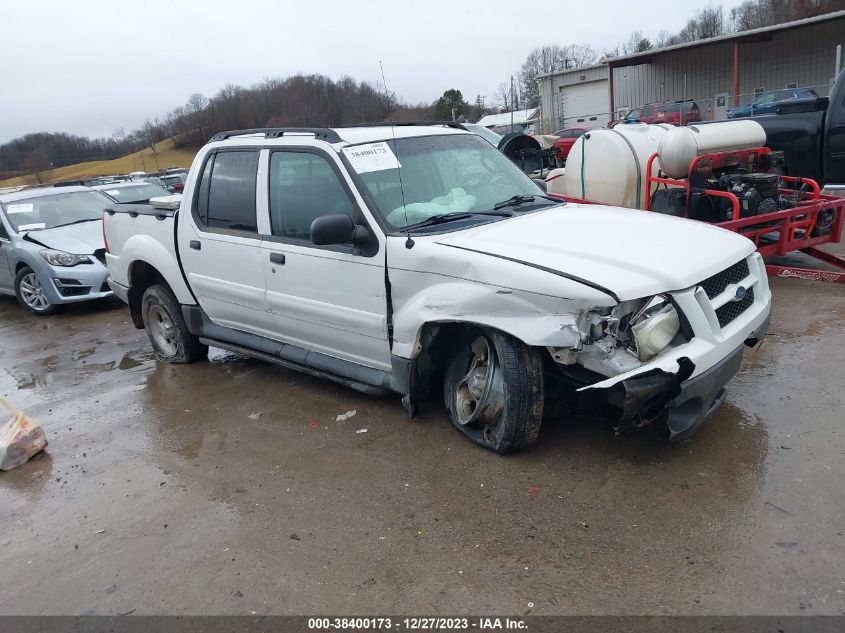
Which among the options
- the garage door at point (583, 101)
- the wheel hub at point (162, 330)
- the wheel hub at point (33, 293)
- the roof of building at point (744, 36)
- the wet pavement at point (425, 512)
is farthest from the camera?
the garage door at point (583, 101)

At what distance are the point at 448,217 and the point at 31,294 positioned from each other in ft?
24.6

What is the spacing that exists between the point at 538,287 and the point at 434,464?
1235 millimetres

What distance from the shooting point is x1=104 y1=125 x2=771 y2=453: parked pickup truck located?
10.7 feet

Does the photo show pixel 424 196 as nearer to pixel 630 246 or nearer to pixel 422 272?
pixel 422 272

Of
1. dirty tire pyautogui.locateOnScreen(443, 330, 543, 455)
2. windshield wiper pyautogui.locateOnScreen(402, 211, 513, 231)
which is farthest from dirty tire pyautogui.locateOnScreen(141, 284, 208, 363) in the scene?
dirty tire pyautogui.locateOnScreen(443, 330, 543, 455)

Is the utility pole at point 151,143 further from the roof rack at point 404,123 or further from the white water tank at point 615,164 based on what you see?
the roof rack at point 404,123

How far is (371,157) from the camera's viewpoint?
14.0 ft

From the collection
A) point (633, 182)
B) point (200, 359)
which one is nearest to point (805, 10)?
point (633, 182)

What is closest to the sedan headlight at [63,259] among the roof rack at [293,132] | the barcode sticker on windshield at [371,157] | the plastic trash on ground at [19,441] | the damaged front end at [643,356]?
the roof rack at [293,132]

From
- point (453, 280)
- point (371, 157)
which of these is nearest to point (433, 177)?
point (371, 157)

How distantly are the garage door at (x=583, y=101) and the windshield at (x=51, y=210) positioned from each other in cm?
3264

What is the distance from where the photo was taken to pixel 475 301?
139 inches

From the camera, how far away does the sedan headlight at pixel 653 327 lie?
3.26 m

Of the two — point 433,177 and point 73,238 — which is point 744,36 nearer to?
point 73,238
